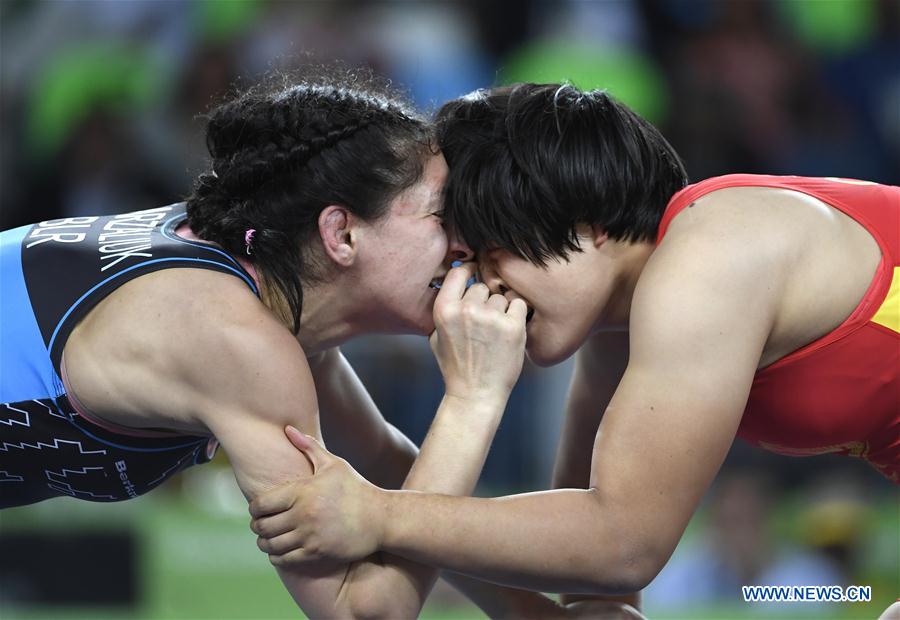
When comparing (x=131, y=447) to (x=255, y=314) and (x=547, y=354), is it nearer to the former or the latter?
(x=255, y=314)

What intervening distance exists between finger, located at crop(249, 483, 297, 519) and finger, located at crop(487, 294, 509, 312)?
666 millimetres

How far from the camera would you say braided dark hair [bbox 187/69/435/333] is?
2871 mm

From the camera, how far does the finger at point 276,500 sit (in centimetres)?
258

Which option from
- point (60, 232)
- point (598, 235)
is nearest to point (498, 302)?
point (598, 235)

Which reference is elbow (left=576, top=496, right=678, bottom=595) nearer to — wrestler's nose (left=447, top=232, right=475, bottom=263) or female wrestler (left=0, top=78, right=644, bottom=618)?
female wrestler (left=0, top=78, right=644, bottom=618)

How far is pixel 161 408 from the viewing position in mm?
2678

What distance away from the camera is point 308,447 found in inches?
104

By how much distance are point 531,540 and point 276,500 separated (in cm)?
56

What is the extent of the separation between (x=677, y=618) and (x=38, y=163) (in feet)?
17.3

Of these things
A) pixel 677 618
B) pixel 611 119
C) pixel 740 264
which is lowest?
pixel 677 618

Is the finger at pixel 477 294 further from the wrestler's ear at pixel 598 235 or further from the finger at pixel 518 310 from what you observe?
the wrestler's ear at pixel 598 235

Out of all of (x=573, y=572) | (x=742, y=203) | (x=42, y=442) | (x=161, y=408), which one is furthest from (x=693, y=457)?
(x=42, y=442)

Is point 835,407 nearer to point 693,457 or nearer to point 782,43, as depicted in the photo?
point 693,457

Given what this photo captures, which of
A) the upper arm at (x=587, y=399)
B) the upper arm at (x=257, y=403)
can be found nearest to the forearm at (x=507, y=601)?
the upper arm at (x=587, y=399)
